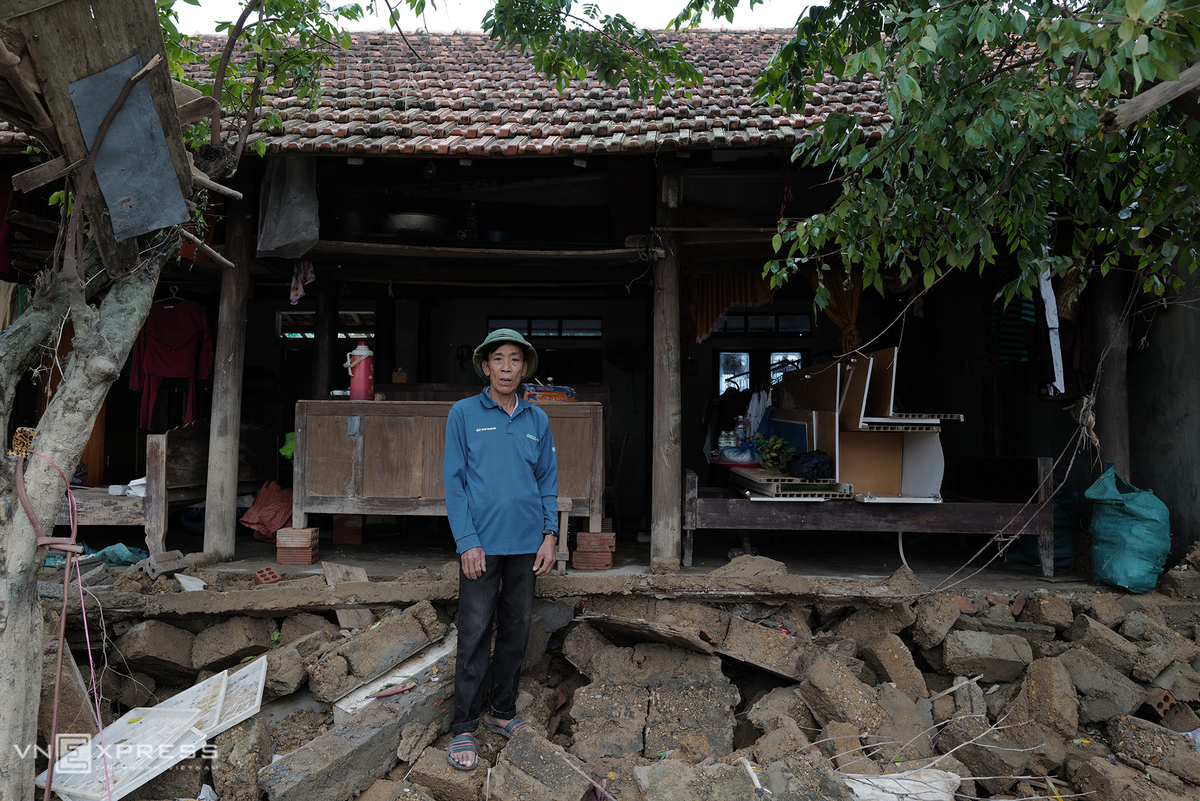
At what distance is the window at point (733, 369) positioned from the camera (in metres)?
10.2

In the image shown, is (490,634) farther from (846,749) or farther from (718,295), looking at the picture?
(718,295)

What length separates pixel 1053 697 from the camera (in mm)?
4281

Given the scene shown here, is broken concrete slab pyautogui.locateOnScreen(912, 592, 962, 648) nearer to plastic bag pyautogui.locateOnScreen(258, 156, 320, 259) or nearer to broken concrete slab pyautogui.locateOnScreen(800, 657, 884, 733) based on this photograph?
broken concrete slab pyautogui.locateOnScreen(800, 657, 884, 733)

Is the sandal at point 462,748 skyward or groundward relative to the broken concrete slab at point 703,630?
groundward

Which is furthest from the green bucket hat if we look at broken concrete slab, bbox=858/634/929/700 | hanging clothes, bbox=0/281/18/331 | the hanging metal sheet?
hanging clothes, bbox=0/281/18/331

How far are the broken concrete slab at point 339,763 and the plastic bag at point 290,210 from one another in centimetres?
366

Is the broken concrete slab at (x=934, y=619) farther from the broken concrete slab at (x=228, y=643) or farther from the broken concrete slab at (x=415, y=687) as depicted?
the broken concrete slab at (x=228, y=643)

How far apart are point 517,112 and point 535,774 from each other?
17.2 feet

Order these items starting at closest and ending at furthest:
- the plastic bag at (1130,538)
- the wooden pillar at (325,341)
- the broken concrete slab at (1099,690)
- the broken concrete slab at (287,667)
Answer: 1. the broken concrete slab at (287,667)
2. the broken concrete slab at (1099,690)
3. the plastic bag at (1130,538)
4. the wooden pillar at (325,341)

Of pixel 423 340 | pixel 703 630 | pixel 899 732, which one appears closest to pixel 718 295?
pixel 703 630

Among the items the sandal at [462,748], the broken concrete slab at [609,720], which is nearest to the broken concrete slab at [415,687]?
the sandal at [462,748]

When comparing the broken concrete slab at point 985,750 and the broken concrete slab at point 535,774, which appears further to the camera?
the broken concrete slab at point 985,750

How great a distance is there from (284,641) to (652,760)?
2578mm

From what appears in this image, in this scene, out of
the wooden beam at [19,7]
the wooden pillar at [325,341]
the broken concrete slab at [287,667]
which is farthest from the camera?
the wooden pillar at [325,341]
